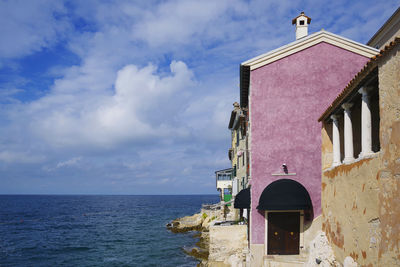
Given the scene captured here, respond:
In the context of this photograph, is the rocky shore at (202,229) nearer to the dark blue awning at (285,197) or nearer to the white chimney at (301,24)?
the dark blue awning at (285,197)

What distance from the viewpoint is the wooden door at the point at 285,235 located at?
1997cm

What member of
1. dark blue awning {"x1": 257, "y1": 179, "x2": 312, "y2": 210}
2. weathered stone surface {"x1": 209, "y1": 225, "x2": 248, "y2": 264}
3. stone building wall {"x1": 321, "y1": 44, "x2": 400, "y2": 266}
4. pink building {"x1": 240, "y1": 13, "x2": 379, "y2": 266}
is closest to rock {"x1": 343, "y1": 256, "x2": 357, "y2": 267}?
stone building wall {"x1": 321, "y1": 44, "x2": 400, "y2": 266}

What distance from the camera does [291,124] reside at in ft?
66.3

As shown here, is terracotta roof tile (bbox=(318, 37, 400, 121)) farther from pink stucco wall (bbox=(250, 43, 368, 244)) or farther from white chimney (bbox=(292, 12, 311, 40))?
white chimney (bbox=(292, 12, 311, 40))

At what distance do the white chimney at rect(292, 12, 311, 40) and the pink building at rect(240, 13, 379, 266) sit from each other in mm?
3455

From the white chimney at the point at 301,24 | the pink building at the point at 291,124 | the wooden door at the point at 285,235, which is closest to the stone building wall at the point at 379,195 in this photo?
the pink building at the point at 291,124

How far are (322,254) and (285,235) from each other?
6122 mm

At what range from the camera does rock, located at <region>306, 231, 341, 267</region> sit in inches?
519

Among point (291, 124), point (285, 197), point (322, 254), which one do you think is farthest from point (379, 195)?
point (291, 124)

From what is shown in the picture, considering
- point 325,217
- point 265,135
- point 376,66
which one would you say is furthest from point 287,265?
point 376,66

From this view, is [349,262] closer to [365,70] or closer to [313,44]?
[365,70]

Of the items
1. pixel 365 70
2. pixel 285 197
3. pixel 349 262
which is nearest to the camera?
pixel 365 70

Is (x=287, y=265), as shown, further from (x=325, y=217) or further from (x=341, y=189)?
(x=341, y=189)

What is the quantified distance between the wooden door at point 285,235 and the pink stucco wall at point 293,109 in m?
0.68
